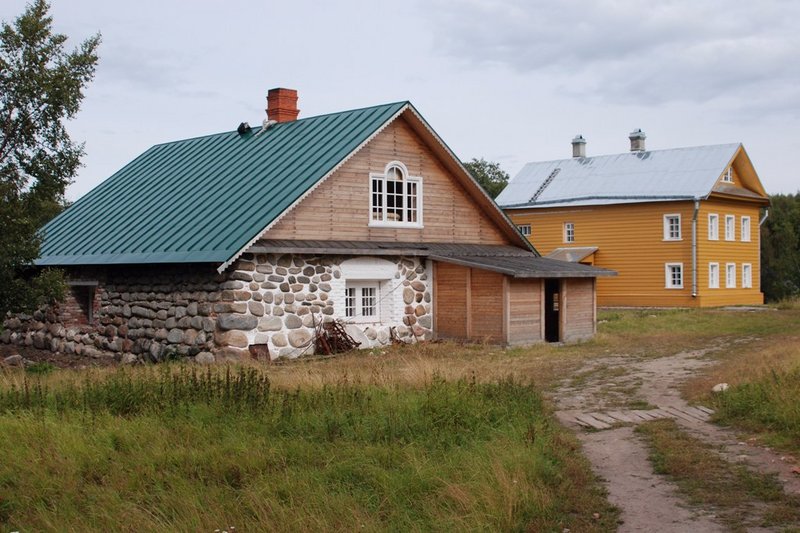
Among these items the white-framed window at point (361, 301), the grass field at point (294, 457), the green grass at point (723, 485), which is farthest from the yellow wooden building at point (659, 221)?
the green grass at point (723, 485)

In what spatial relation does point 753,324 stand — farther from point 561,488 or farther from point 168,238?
point 561,488

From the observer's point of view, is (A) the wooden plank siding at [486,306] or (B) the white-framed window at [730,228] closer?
(A) the wooden plank siding at [486,306]

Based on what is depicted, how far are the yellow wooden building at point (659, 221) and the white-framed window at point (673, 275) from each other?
4 cm

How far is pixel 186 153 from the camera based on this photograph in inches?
1088

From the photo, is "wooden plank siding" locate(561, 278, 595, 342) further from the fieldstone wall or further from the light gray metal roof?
the light gray metal roof

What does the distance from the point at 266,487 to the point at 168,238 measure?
13.9m

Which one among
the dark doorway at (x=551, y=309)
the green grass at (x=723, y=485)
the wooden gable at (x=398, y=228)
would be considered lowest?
the green grass at (x=723, y=485)

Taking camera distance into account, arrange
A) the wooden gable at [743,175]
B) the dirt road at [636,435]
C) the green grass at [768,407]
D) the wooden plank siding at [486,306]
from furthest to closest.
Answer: the wooden gable at [743,175]
the wooden plank siding at [486,306]
the green grass at [768,407]
the dirt road at [636,435]

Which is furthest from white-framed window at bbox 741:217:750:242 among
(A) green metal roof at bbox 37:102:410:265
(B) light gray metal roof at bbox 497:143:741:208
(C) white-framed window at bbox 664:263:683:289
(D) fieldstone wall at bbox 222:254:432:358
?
(A) green metal roof at bbox 37:102:410:265

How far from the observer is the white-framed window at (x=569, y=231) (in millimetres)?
40969

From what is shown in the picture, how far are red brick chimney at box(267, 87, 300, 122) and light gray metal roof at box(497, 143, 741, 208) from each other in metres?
17.1

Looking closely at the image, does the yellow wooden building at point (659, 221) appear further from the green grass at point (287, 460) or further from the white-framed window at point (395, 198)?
the green grass at point (287, 460)

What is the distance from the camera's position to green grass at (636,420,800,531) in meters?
7.59

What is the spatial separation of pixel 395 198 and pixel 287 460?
14966 mm
